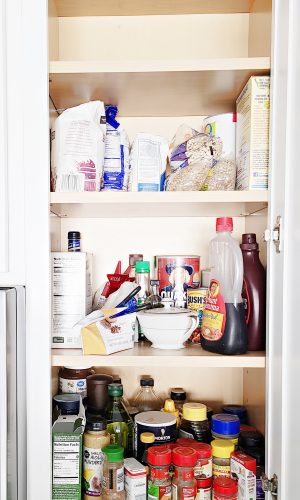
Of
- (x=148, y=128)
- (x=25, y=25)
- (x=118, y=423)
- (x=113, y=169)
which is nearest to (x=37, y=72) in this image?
(x=25, y=25)

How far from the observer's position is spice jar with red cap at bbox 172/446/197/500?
3.24 feet

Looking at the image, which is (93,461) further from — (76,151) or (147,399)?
(76,151)

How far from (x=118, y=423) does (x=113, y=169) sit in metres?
0.63

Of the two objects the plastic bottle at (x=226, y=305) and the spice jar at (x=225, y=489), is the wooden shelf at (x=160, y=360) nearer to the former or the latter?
the plastic bottle at (x=226, y=305)

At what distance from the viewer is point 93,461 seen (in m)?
1.04

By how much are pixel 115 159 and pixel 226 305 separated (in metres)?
0.43

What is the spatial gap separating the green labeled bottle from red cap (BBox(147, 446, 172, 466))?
0.43 feet

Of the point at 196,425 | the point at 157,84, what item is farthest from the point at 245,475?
the point at 157,84

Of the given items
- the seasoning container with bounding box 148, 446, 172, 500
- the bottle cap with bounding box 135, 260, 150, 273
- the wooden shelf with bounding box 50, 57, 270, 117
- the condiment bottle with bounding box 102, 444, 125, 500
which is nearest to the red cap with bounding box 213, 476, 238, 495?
the seasoning container with bounding box 148, 446, 172, 500

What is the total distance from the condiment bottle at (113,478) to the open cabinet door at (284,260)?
0.32 metres

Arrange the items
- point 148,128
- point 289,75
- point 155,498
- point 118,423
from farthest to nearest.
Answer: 1. point 148,128
2. point 118,423
3. point 155,498
4. point 289,75

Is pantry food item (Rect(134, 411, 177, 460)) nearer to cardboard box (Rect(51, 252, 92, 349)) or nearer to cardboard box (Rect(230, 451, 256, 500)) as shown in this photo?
cardboard box (Rect(230, 451, 256, 500))

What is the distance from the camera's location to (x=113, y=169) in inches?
42.8

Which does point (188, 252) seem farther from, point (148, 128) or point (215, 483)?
point (215, 483)
